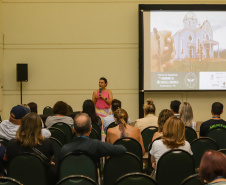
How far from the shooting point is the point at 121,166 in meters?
3.91

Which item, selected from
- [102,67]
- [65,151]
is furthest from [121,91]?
[65,151]

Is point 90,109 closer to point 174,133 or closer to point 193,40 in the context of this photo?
point 174,133

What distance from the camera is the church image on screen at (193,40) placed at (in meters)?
10.7

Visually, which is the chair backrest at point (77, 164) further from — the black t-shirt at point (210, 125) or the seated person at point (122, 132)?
the black t-shirt at point (210, 125)

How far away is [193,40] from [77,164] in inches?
305

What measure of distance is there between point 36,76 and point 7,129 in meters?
6.33

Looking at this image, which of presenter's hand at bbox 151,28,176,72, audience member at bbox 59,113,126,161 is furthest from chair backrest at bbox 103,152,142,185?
presenter's hand at bbox 151,28,176,72

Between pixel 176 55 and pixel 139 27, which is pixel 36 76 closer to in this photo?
pixel 139 27

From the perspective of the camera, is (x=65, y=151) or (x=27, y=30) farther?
(x=27, y=30)

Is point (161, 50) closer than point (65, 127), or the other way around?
point (65, 127)

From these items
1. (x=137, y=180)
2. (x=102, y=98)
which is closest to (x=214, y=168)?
(x=137, y=180)

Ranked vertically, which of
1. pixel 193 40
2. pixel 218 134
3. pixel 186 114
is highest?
pixel 193 40

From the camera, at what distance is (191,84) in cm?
1076

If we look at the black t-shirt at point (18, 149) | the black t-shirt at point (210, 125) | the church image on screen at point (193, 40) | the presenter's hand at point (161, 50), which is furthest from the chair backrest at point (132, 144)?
the church image on screen at point (193, 40)
